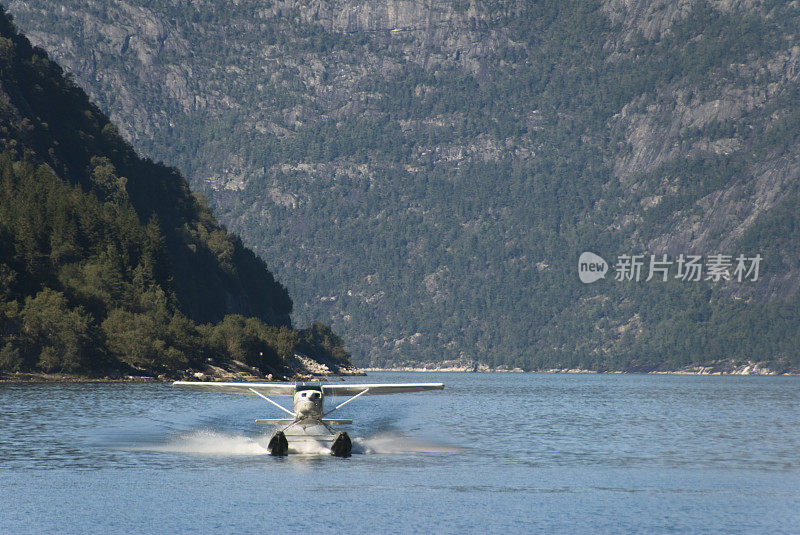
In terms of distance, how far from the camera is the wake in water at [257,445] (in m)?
56.2

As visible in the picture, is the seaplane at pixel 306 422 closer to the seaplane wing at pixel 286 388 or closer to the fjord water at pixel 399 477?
the seaplane wing at pixel 286 388

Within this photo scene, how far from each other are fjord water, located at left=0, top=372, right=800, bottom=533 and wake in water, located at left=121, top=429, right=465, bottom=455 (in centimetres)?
16

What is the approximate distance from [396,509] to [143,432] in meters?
31.8

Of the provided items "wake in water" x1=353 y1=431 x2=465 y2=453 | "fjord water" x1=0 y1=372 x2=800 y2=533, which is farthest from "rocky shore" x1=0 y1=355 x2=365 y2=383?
"wake in water" x1=353 y1=431 x2=465 y2=453

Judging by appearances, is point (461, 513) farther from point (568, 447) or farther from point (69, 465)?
point (568, 447)

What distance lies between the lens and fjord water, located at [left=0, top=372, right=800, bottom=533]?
121ft

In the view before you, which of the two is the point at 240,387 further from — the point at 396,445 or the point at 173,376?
the point at 173,376

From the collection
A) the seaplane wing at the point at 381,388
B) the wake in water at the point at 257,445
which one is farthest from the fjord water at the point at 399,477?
the seaplane wing at the point at 381,388

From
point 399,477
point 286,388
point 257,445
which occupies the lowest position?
point 399,477

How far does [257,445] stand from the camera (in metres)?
61.3

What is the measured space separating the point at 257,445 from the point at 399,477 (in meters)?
16.0

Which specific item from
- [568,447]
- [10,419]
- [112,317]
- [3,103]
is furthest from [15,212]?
[568,447]

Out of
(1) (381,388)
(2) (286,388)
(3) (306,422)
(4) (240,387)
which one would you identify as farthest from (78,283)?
(3) (306,422)

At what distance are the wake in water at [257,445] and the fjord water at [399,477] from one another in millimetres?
160
